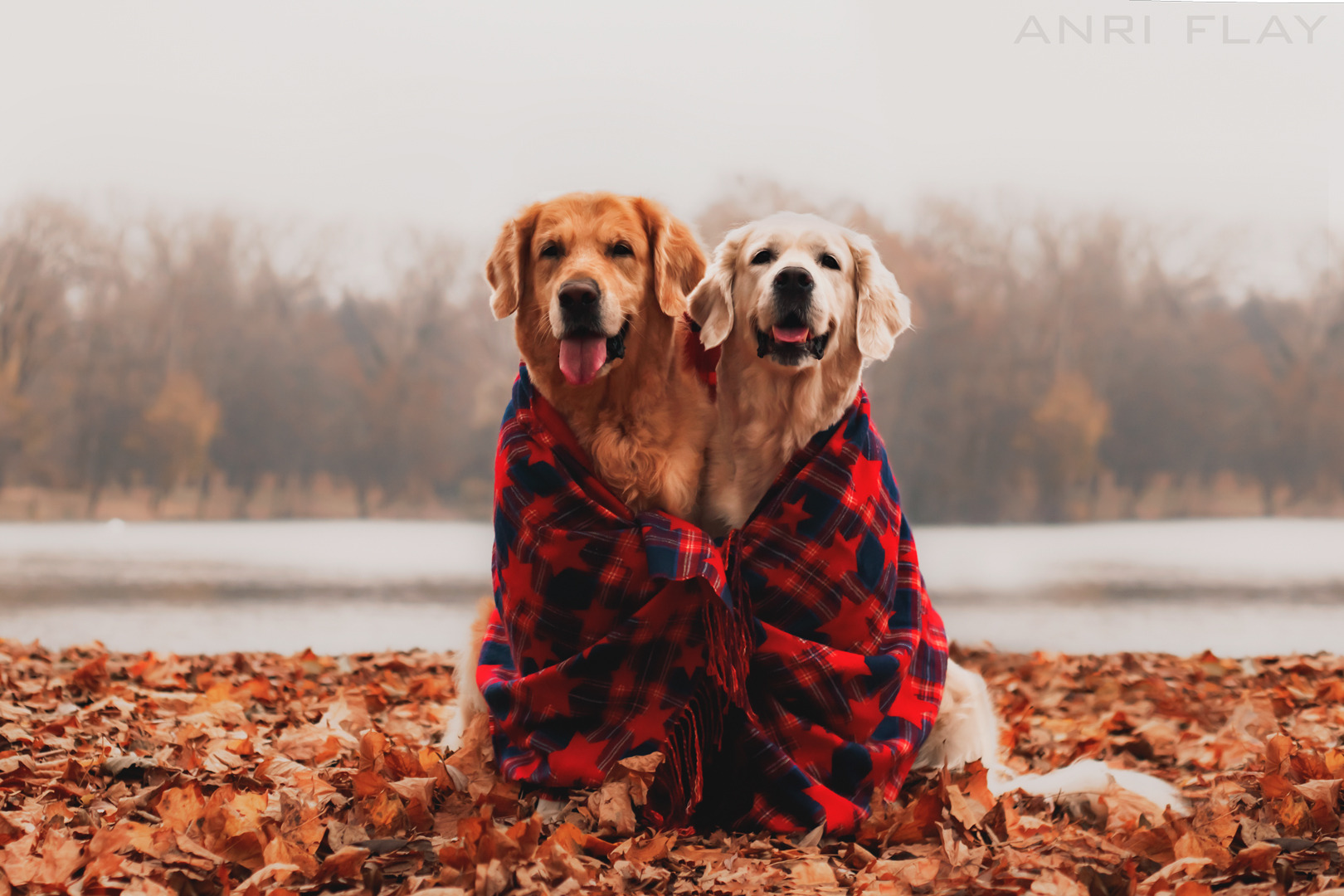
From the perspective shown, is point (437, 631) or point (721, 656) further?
point (437, 631)

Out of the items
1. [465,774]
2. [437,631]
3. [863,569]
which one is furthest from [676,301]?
[437,631]

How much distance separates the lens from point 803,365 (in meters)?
2.58

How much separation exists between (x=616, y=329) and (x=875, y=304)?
72 centimetres

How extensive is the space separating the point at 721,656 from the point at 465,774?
825mm

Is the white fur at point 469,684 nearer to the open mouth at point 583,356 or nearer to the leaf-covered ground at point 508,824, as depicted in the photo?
the leaf-covered ground at point 508,824

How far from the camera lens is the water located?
5.87 metres

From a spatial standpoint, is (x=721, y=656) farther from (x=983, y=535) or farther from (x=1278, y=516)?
(x=1278, y=516)

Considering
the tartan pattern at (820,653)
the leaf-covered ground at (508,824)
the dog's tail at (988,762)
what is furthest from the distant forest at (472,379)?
the tartan pattern at (820,653)

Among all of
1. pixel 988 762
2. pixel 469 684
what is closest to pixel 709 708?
pixel 469 684

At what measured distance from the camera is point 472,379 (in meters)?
6.32

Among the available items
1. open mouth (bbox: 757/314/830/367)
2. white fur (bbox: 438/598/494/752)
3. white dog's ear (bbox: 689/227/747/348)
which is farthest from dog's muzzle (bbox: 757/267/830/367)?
white fur (bbox: 438/598/494/752)

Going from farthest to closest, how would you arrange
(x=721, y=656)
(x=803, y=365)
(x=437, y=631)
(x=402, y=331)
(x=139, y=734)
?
(x=402, y=331) → (x=437, y=631) → (x=139, y=734) → (x=803, y=365) → (x=721, y=656)

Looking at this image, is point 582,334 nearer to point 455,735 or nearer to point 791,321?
point 791,321

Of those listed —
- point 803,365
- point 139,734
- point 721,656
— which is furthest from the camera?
point 139,734
